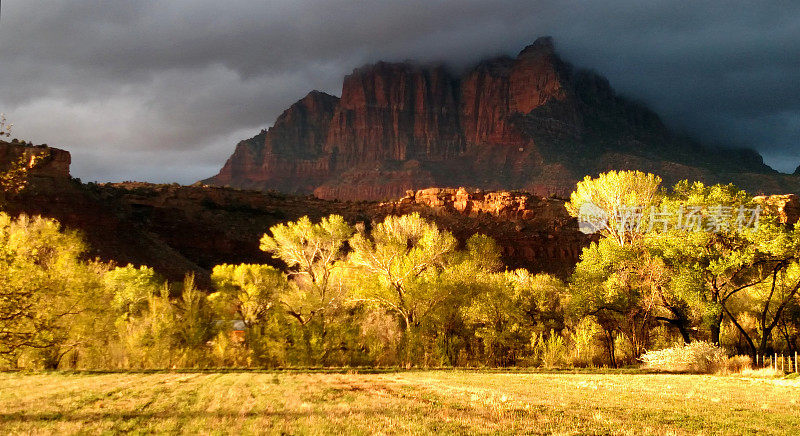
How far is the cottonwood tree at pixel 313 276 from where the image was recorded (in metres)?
28.8

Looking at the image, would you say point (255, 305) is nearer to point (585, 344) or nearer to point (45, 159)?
point (585, 344)

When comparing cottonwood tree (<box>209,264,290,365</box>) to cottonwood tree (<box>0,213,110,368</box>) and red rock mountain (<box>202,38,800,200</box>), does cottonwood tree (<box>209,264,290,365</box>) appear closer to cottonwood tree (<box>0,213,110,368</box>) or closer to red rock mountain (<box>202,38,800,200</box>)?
cottonwood tree (<box>0,213,110,368</box>)

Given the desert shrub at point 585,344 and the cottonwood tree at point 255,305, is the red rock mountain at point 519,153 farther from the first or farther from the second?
the cottonwood tree at point 255,305

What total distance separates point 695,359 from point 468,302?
11.8 meters

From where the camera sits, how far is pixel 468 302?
3030 centimetres

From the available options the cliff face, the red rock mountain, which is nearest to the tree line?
the red rock mountain

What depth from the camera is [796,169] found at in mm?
117188

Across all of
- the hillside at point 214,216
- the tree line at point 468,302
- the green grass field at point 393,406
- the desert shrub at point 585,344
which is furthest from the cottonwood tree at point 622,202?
the hillside at point 214,216

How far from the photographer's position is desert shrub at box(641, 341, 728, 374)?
23.7 metres

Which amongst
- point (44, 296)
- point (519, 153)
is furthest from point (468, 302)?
point (519, 153)

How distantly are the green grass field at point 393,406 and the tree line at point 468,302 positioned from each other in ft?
27.0

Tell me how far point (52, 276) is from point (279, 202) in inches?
2542

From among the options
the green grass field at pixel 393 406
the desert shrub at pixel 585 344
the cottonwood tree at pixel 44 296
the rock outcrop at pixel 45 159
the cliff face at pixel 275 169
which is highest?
the cliff face at pixel 275 169

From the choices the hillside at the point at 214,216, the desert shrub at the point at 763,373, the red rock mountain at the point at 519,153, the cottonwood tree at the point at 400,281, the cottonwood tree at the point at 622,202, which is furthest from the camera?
the red rock mountain at the point at 519,153
